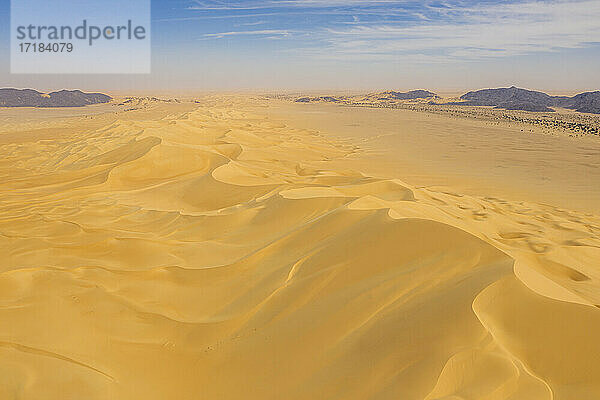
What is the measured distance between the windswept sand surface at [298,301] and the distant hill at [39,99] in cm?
4674

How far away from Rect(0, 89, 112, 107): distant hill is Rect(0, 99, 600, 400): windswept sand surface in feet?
153

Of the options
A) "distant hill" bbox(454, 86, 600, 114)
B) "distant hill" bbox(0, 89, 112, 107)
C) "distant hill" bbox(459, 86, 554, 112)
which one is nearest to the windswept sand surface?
"distant hill" bbox(454, 86, 600, 114)

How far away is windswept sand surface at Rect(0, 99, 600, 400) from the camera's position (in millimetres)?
2416

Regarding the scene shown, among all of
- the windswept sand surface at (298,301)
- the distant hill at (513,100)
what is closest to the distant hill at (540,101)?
the distant hill at (513,100)

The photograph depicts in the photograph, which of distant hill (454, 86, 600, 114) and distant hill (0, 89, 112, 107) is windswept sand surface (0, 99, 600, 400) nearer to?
distant hill (454, 86, 600, 114)

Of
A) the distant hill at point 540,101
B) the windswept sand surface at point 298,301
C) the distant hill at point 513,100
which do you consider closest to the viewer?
the windswept sand surface at point 298,301

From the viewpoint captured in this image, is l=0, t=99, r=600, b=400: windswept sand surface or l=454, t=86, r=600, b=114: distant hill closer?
l=0, t=99, r=600, b=400: windswept sand surface

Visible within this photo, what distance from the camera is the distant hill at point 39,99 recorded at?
4467 centimetres

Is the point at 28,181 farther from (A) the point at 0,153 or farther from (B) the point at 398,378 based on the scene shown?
(B) the point at 398,378

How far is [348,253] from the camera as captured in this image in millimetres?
3961

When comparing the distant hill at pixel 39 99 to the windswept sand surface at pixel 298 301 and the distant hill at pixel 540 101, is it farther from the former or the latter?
the distant hill at pixel 540 101

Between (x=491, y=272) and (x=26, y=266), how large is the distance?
15.5 feet

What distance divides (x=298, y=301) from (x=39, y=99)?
5478 cm

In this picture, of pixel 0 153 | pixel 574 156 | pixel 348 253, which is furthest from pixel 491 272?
pixel 0 153
